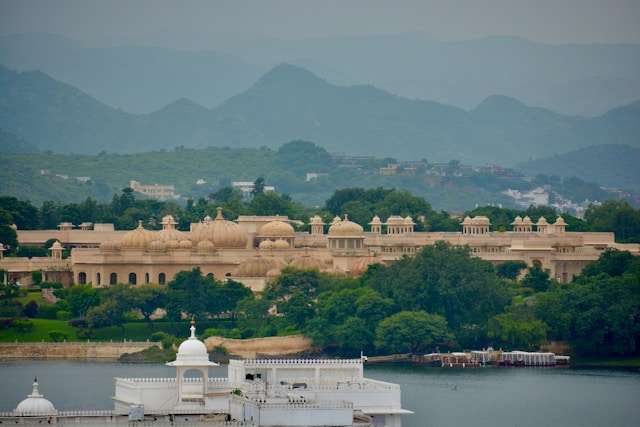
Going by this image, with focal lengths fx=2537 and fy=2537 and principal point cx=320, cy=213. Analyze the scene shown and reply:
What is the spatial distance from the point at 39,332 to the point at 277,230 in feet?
96.4

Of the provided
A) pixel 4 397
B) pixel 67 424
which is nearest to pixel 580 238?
pixel 4 397

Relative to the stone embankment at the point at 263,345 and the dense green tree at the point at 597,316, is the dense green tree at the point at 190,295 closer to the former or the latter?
the stone embankment at the point at 263,345

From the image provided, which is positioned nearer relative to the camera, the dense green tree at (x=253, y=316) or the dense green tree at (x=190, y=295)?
the dense green tree at (x=253, y=316)

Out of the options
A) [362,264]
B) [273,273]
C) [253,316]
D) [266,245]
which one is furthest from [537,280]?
[253,316]

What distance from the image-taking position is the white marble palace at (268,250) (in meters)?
126

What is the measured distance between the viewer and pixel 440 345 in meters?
102

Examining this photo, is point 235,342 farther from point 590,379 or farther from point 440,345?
point 590,379

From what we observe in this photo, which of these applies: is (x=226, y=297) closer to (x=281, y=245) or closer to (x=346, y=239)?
(x=281, y=245)

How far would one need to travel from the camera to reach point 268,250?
128 metres

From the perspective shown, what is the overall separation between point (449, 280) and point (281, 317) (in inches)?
288

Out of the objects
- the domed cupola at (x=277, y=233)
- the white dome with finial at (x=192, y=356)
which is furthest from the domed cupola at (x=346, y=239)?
the white dome with finial at (x=192, y=356)

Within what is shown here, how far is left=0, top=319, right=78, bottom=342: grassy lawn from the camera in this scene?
346 ft

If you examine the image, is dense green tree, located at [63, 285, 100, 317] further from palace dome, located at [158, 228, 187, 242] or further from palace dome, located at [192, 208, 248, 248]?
palace dome, located at [192, 208, 248, 248]

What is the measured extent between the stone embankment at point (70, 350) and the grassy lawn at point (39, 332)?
75.8 inches
